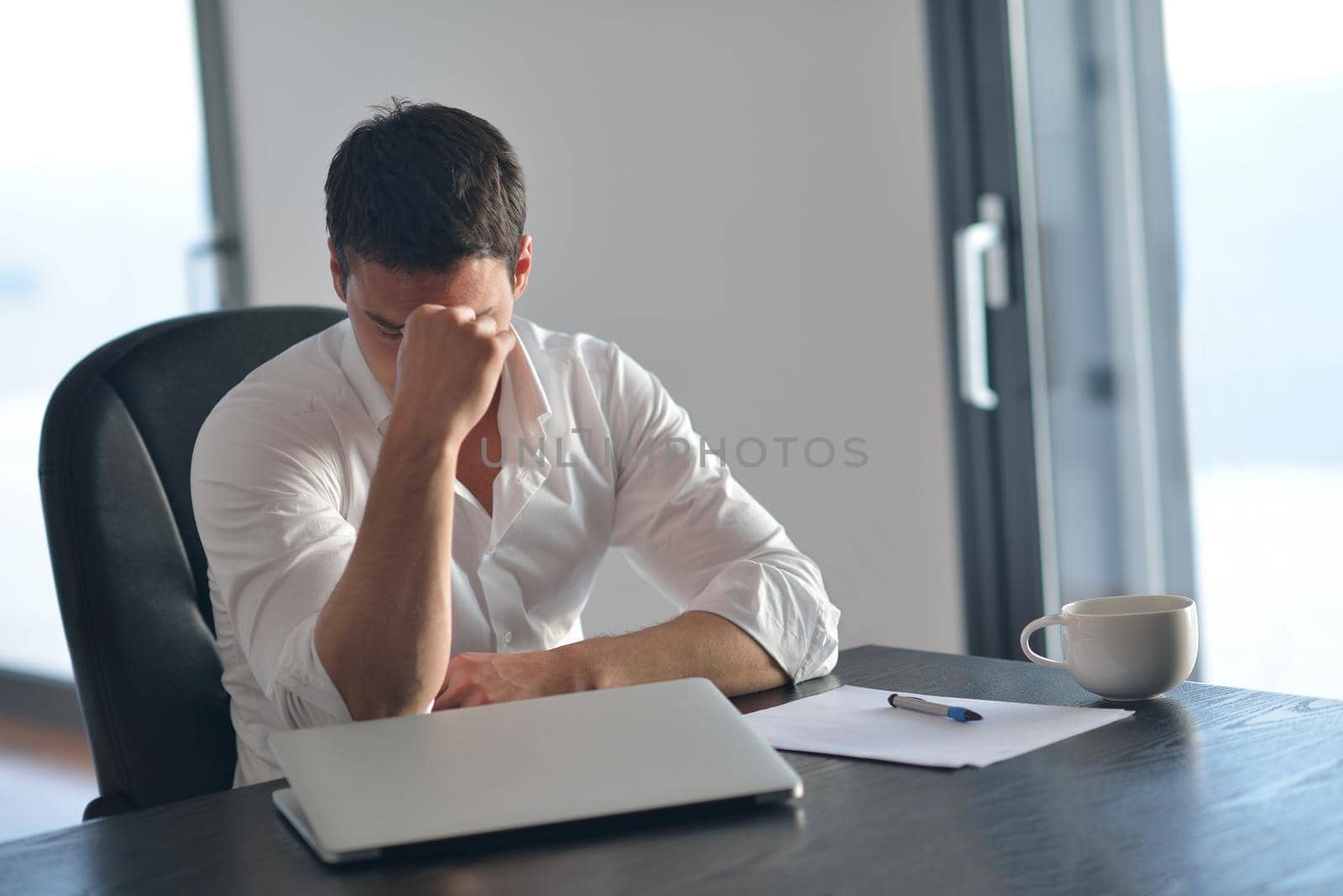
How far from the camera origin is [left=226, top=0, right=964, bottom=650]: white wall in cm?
238

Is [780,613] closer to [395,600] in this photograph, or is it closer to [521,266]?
[395,600]

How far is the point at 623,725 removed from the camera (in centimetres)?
86

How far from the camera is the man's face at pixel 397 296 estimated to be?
1312mm

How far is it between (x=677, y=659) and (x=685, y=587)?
0.94ft

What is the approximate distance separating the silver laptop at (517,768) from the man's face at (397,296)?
1.77 feet

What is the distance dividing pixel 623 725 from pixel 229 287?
117 inches

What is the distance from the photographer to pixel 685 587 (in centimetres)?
145

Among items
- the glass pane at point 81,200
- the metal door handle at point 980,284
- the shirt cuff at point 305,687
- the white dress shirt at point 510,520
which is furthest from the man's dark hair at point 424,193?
the glass pane at point 81,200

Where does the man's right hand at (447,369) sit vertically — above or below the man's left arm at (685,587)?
above

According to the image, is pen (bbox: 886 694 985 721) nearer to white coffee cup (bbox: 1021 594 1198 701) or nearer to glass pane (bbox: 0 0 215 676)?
white coffee cup (bbox: 1021 594 1198 701)

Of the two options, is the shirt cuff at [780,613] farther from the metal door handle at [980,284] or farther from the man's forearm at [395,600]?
the metal door handle at [980,284]

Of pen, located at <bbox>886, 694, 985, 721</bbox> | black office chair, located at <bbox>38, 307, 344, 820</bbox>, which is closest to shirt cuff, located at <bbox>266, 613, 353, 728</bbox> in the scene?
black office chair, located at <bbox>38, 307, 344, 820</bbox>

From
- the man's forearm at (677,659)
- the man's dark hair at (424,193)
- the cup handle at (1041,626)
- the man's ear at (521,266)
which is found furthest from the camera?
the man's ear at (521,266)

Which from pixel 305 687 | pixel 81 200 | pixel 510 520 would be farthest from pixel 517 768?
pixel 81 200
